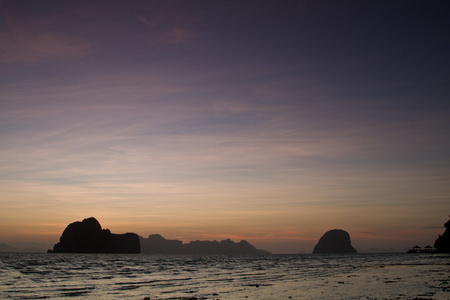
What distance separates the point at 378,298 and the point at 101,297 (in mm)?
23157

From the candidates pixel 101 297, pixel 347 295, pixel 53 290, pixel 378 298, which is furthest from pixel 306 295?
pixel 53 290

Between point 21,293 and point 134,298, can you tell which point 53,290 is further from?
point 134,298

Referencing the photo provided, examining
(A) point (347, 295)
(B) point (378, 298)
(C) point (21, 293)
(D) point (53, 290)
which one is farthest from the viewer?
(D) point (53, 290)

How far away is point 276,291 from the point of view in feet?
108

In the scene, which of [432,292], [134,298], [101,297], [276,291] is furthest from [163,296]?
[432,292]

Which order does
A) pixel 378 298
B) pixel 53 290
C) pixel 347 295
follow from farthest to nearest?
pixel 53 290 → pixel 347 295 → pixel 378 298

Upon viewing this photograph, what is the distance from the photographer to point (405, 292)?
30922 millimetres

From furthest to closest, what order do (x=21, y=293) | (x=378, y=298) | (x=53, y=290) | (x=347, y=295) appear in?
(x=53, y=290) → (x=21, y=293) → (x=347, y=295) → (x=378, y=298)

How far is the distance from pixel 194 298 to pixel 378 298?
14.9 m

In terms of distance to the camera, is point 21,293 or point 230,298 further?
point 21,293

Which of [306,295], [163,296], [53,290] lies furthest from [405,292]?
[53,290]

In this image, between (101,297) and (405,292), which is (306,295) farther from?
(101,297)

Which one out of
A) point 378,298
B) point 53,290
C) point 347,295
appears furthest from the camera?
point 53,290

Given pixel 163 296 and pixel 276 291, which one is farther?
pixel 276 291
